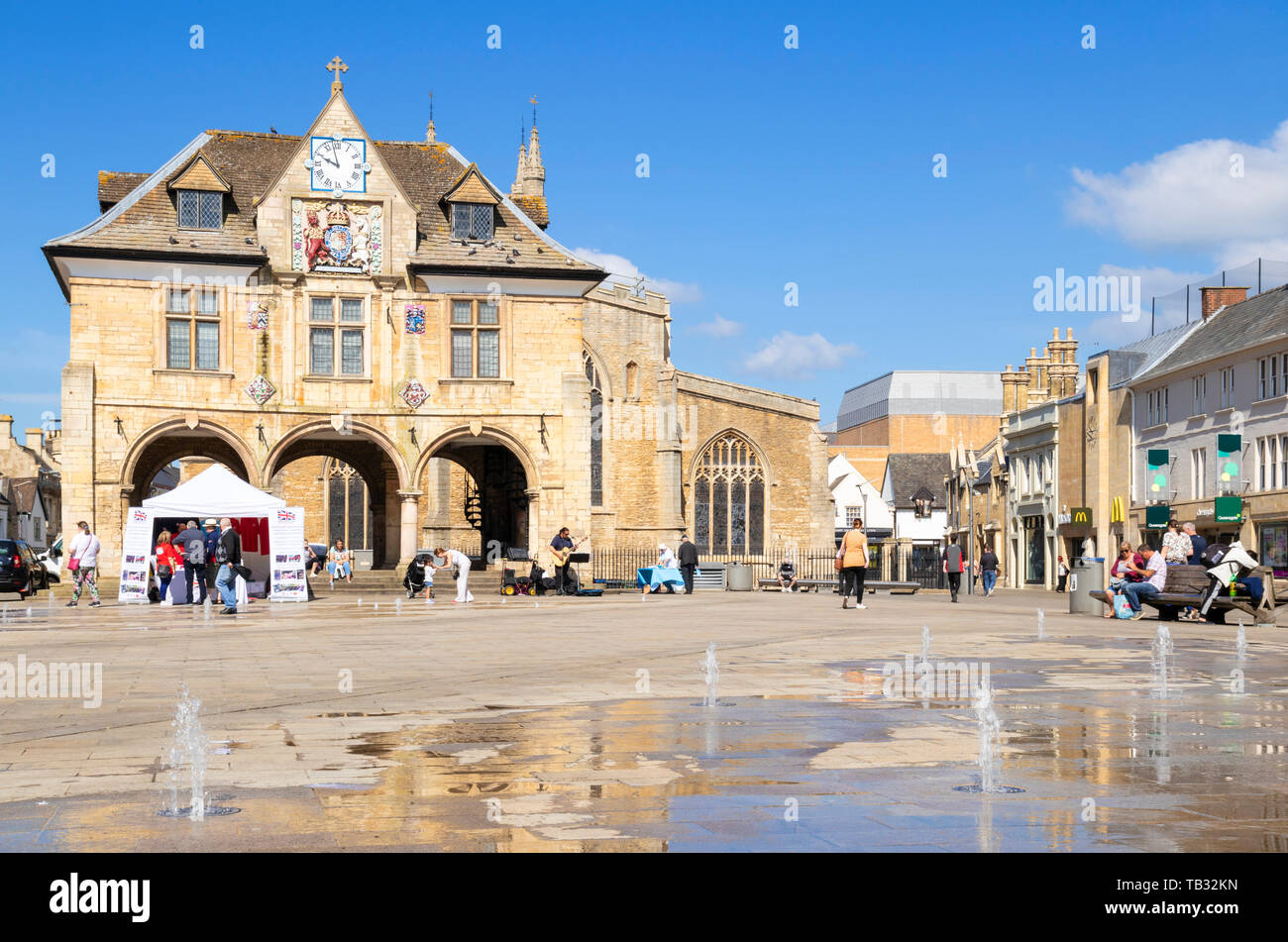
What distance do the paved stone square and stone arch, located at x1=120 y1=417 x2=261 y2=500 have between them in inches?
842

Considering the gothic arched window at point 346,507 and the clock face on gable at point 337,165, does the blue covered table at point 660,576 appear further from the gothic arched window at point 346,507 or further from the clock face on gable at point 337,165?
the gothic arched window at point 346,507

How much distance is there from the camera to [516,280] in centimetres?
4203

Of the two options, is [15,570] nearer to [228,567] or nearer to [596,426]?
[228,567]

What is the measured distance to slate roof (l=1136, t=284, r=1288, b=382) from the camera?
155ft

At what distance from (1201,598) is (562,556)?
56.2 feet

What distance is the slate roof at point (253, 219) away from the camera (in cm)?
4000

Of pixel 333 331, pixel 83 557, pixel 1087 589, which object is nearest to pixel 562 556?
pixel 333 331

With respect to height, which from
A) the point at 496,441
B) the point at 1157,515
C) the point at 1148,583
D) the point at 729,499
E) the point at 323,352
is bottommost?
the point at 1148,583

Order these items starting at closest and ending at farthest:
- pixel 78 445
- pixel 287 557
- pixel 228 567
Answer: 1. pixel 228 567
2. pixel 287 557
3. pixel 78 445

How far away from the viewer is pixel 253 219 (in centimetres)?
4141

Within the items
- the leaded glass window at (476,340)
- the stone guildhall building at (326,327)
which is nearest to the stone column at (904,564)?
the stone guildhall building at (326,327)

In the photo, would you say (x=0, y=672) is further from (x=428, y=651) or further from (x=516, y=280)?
(x=516, y=280)
